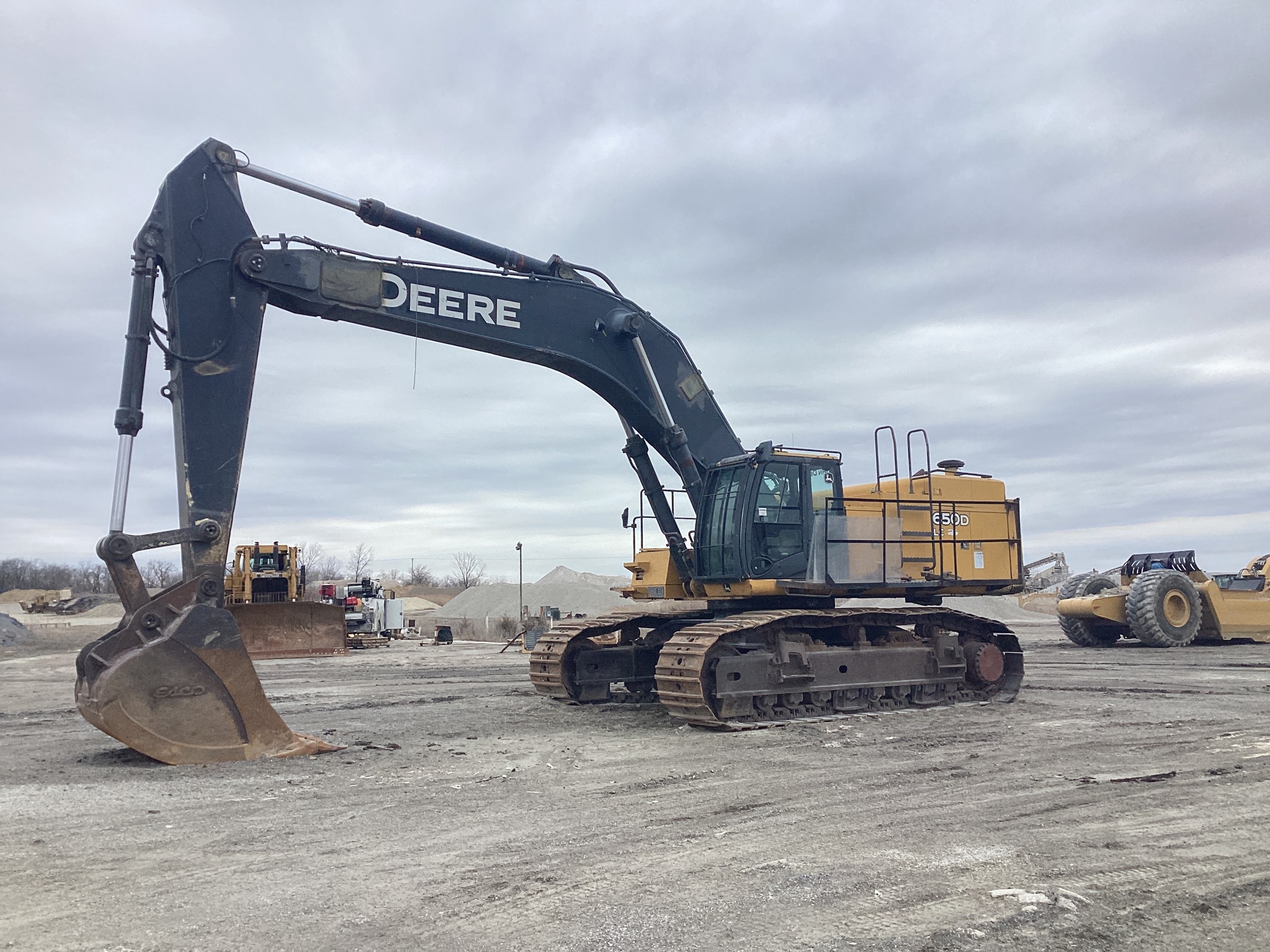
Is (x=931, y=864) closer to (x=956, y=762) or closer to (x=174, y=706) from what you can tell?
(x=956, y=762)

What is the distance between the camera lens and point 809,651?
1141 centimetres

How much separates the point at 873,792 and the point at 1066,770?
1895mm

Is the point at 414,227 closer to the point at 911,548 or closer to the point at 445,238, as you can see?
the point at 445,238

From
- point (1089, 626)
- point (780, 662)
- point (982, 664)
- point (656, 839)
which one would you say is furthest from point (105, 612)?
point (656, 839)

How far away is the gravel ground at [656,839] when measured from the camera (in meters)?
4.39

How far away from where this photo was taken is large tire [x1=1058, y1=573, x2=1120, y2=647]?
24.7 metres

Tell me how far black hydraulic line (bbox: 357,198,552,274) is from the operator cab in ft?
10.6

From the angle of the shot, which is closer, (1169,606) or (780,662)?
(780,662)

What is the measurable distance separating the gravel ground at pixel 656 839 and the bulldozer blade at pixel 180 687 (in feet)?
0.88

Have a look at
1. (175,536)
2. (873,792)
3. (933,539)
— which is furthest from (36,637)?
(873,792)

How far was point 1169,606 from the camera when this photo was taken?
2308cm

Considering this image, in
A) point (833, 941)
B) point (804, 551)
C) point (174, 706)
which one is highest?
point (804, 551)

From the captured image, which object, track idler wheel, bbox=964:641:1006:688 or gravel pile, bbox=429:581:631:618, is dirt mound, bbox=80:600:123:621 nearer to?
gravel pile, bbox=429:581:631:618

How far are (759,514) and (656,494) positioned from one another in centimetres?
146
